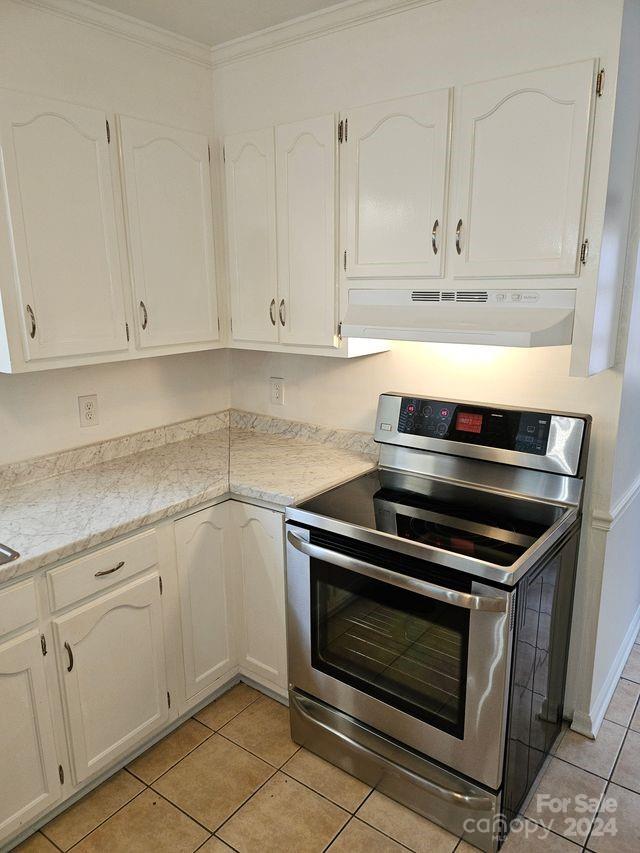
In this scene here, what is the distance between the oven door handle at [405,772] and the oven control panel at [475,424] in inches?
40.2

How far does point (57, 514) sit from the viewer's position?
6.23ft

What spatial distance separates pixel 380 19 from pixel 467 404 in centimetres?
126

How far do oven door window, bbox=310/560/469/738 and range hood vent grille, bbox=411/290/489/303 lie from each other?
88cm

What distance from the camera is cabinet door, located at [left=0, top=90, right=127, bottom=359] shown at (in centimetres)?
178

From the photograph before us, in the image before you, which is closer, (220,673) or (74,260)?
(74,260)

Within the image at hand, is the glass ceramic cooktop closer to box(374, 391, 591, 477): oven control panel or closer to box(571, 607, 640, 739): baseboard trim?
box(374, 391, 591, 477): oven control panel

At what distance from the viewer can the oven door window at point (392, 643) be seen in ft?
5.50

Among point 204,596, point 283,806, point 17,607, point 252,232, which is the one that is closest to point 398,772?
point 283,806

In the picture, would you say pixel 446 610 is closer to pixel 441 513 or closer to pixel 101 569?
pixel 441 513

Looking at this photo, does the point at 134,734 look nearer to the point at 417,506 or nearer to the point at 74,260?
the point at 417,506

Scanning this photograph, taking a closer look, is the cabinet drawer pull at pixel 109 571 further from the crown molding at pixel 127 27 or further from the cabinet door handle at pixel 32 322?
the crown molding at pixel 127 27

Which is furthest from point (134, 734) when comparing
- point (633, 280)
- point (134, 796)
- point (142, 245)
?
point (633, 280)

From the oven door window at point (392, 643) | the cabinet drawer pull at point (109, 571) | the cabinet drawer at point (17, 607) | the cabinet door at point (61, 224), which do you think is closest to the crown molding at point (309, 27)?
the cabinet door at point (61, 224)

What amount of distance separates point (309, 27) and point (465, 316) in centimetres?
114
